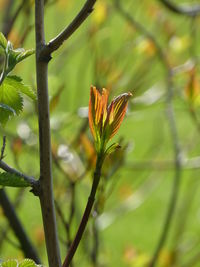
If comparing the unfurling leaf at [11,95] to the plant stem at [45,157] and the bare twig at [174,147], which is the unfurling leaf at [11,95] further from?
the bare twig at [174,147]

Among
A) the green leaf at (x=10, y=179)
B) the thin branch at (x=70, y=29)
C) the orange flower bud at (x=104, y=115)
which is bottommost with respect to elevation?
the green leaf at (x=10, y=179)

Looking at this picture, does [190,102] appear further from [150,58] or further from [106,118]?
[150,58]

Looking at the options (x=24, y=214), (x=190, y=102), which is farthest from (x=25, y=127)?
(x=24, y=214)

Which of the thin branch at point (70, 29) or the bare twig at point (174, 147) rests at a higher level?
the thin branch at point (70, 29)

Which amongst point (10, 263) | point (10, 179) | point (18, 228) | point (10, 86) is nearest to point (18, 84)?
point (10, 86)

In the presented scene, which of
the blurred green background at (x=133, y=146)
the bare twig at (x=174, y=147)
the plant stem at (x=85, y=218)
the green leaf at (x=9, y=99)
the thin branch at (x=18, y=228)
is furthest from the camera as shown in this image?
the blurred green background at (x=133, y=146)

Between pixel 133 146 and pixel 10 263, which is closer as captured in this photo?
pixel 10 263

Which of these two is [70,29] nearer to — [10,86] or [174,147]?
[10,86]

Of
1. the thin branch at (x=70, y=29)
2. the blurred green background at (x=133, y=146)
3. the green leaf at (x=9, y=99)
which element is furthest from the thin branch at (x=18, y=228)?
the thin branch at (x=70, y=29)
